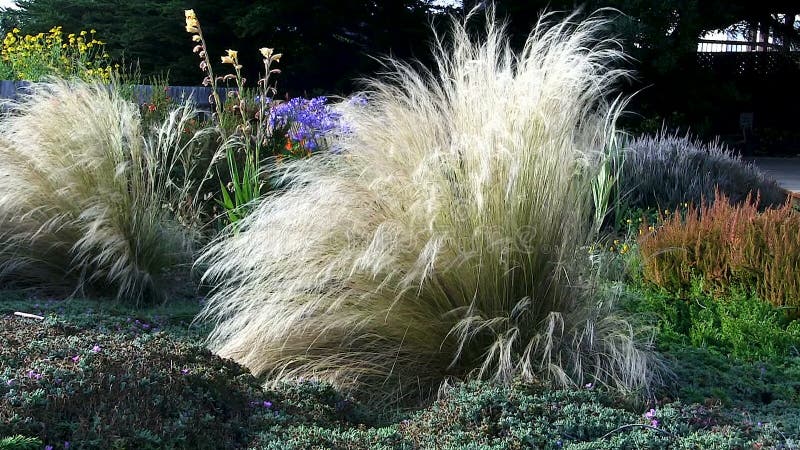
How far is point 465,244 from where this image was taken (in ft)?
10.6

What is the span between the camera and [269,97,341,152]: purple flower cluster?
21.2 ft

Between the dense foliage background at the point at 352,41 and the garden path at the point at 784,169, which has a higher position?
the dense foliage background at the point at 352,41

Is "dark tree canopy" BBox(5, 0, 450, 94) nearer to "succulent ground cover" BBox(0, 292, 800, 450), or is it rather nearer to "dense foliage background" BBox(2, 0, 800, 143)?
"dense foliage background" BBox(2, 0, 800, 143)

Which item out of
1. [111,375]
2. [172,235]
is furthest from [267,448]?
[172,235]

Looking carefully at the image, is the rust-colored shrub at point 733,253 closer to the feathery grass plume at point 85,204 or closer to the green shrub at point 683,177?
the green shrub at point 683,177

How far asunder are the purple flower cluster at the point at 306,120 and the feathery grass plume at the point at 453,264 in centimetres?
287

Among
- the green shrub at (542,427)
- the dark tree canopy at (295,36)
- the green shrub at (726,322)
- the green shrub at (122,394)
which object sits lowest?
the green shrub at (726,322)

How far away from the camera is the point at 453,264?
3.21m

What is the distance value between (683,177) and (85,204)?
16.4 ft

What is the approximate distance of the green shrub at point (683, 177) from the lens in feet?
24.1

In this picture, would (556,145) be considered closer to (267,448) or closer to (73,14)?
(267,448)

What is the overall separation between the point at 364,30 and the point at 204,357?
1510cm

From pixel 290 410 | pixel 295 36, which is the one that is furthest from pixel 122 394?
pixel 295 36

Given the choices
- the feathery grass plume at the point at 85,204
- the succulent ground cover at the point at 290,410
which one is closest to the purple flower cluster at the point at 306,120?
the feathery grass plume at the point at 85,204
